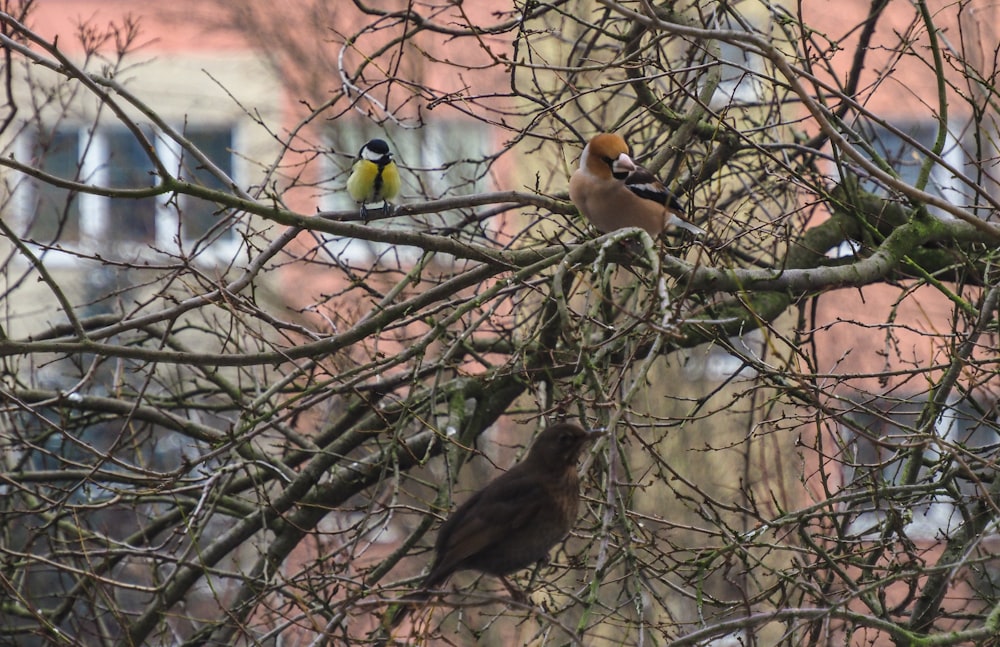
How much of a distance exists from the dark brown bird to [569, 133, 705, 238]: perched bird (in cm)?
161

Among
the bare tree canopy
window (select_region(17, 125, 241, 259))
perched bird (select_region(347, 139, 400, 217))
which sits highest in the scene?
window (select_region(17, 125, 241, 259))

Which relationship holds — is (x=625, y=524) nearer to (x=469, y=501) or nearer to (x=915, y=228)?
(x=469, y=501)

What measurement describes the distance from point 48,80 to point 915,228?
15.9 m

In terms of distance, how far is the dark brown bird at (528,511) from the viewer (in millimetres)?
4418

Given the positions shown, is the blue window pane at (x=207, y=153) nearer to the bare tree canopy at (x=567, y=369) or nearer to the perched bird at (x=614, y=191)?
the bare tree canopy at (x=567, y=369)

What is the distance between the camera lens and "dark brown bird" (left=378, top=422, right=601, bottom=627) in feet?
14.5

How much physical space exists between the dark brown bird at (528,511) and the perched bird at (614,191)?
161 centimetres

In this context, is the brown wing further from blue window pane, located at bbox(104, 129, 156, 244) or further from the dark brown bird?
blue window pane, located at bbox(104, 129, 156, 244)

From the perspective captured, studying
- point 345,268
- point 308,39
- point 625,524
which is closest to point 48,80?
point 308,39

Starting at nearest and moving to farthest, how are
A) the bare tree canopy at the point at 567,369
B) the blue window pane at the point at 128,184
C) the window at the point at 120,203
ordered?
1. the bare tree canopy at the point at 567,369
2. the window at the point at 120,203
3. the blue window pane at the point at 128,184

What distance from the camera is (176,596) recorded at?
255 inches

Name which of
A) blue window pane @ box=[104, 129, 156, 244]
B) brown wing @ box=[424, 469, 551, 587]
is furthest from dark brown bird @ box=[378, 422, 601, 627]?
blue window pane @ box=[104, 129, 156, 244]

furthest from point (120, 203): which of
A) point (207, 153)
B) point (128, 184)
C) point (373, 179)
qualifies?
point (373, 179)

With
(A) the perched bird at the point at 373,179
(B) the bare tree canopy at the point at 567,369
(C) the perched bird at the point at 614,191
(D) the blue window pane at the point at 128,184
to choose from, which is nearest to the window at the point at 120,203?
(D) the blue window pane at the point at 128,184
